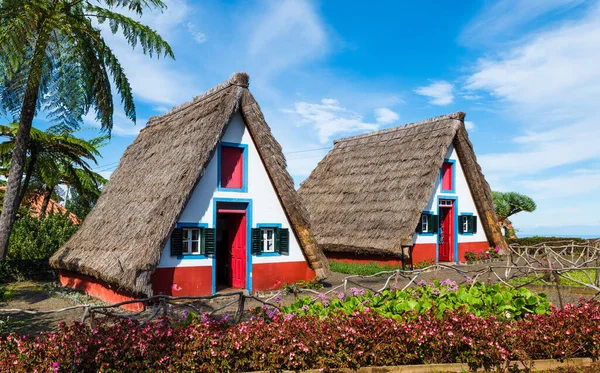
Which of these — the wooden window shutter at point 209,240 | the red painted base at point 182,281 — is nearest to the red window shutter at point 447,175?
the wooden window shutter at point 209,240

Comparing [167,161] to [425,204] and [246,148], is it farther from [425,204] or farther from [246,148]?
[425,204]

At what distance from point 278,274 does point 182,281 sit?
261 centimetres

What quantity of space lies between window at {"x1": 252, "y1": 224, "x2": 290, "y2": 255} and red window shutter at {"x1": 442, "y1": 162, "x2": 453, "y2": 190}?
29.0 feet

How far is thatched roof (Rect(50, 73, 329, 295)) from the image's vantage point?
1052cm

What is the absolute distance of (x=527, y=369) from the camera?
617cm

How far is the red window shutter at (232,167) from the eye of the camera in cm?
1239

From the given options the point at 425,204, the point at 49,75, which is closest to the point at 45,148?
the point at 49,75

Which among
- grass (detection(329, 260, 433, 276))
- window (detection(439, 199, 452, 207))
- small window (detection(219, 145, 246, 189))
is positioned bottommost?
grass (detection(329, 260, 433, 276))

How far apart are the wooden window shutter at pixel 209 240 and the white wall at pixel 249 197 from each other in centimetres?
16

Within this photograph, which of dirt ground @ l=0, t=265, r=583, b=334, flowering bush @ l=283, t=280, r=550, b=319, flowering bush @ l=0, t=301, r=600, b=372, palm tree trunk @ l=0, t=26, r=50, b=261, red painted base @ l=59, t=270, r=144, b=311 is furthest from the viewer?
palm tree trunk @ l=0, t=26, r=50, b=261

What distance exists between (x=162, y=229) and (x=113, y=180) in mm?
5798

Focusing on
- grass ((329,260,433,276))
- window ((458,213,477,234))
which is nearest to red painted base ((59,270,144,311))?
grass ((329,260,433,276))

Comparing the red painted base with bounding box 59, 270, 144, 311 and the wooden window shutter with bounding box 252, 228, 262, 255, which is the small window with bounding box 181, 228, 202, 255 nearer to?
the wooden window shutter with bounding box 252, 228, 262, 255

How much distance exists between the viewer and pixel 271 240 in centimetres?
1299
